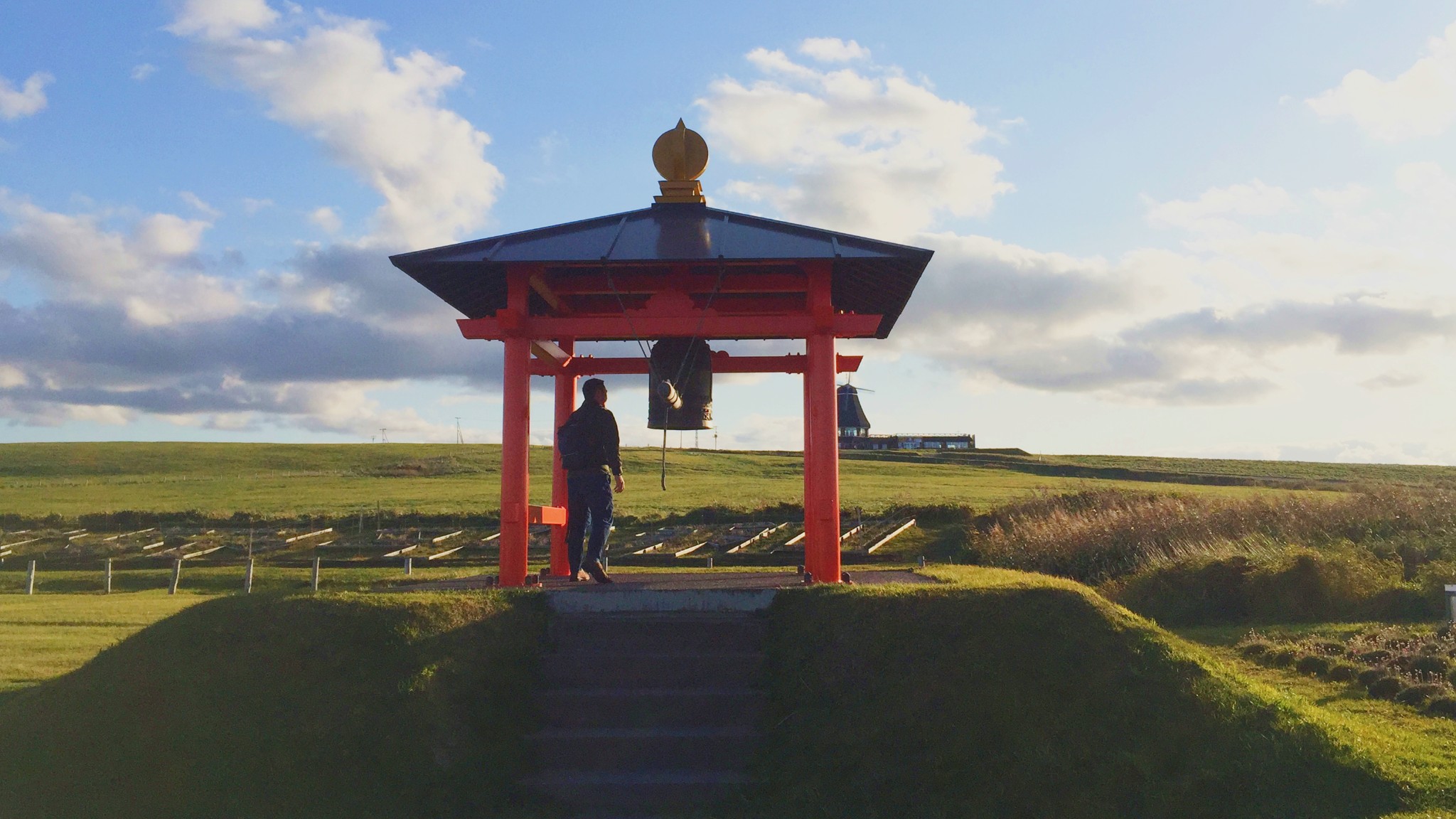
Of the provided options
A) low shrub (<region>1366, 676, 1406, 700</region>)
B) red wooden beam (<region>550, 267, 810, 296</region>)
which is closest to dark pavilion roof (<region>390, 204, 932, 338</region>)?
red wooden beam (<region>550, 267, 810, 296</region>)

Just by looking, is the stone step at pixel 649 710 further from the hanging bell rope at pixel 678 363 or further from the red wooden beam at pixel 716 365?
the red wooden beam at pixel 716 365

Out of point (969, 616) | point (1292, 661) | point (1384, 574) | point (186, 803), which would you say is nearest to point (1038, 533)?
point (1384, 574)

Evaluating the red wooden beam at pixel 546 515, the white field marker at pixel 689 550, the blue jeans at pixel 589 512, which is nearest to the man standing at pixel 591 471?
the blue jeans at pixel 589 512

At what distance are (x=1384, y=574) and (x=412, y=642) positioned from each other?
13.0 metres

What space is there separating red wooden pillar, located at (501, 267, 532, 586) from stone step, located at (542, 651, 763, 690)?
6.56 feet

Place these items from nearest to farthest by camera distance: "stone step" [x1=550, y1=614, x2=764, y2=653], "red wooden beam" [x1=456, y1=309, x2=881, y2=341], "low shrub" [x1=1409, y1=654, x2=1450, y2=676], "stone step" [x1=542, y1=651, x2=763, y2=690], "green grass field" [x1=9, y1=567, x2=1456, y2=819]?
"green grass field" [x1=9, y1=567, x2=1456, y2=819] < "stone step" [x1=542, y1=651, x2=763, y2=690] < "stone step" [x1=550, y1=614, x2=764, y2=653] < "low shrub" [x1=1409, y1=654, x2=1450, y2=676] < "red wooden beam" [x1=456, y1=309, x2=881, y2=341]

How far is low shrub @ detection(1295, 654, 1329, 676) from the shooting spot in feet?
31.2

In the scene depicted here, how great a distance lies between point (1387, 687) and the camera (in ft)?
27.7

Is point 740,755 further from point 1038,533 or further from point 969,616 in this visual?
point 1038,533

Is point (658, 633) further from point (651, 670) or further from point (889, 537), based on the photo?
point (889, 537)

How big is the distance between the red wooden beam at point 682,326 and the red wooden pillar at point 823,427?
140mm

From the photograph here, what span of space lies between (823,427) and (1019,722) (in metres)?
3.91

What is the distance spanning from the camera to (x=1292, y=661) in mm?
9922

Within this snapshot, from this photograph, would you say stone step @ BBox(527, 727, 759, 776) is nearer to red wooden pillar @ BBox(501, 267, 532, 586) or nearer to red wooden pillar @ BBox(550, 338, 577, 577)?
red wooden pillar @ BBox(501, 267, 532, 586)
